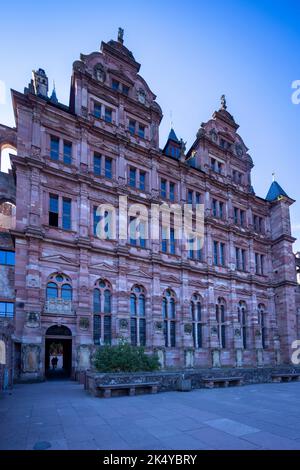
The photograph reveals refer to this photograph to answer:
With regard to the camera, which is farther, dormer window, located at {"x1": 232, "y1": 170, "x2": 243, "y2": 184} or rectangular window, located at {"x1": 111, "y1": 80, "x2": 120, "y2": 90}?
dormer window, located at {"x1": 232, "y1": 170, "x2": 243, "y2": 184}

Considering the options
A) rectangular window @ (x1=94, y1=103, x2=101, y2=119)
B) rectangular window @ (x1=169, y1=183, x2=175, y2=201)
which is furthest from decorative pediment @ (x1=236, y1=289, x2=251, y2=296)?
rectangular window @ (x1=94, y1=103, x2=101, y2=119)

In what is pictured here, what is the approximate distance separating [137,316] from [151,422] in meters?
→ 16.0

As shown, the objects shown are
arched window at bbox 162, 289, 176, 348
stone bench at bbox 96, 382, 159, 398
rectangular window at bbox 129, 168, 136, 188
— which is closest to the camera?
stone bench at bbox 96, 382, 159, 398

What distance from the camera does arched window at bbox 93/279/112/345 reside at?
874 inches

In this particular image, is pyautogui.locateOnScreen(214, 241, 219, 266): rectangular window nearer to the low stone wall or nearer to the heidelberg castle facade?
the heidelberg castle facade

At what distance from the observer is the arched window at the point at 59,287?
20750 millimetres

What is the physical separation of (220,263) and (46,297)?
56.7 ft

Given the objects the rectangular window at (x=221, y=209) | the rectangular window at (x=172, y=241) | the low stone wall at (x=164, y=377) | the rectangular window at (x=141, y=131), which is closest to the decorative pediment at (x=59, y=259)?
the low stone wall at (x=164, y=377)

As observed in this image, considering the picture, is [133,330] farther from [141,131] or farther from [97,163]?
[141,131]

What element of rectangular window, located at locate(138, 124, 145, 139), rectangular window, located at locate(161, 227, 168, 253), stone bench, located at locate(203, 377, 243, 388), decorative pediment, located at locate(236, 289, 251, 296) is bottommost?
stone bench, located at locate(203, 377, 243, 388)

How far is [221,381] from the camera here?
16531mm

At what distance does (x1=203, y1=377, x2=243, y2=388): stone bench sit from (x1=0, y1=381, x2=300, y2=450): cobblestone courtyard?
262cm

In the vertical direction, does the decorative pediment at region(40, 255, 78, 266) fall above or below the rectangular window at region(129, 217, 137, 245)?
below

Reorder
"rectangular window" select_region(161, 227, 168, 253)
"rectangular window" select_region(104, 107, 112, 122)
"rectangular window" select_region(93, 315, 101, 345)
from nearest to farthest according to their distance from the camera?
"rectangular window" select_region(93, 315, 101, 345) < "rectangular window" select_region(104, 107, 112, 122) < "rectangular window" select_region(161, 227, 168, 253)
